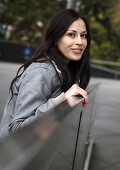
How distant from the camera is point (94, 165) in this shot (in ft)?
12.0

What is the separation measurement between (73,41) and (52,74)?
531 millimetres

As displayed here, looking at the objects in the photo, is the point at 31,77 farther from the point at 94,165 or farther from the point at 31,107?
the point at 94,165

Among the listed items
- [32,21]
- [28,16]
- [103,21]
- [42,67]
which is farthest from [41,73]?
[103,21]

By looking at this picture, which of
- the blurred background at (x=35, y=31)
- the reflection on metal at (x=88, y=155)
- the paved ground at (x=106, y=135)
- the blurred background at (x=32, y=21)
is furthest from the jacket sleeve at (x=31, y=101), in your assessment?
the blurred background at (x=32, y=21)

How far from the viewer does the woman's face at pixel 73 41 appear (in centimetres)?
269

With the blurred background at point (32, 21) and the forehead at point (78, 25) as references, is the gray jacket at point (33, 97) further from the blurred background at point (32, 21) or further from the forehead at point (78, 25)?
the blurred background at point (32, 21)

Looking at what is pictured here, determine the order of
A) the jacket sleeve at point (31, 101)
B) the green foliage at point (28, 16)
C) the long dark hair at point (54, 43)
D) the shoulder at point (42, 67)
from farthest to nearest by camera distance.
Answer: the green foliage at point (28, 16) < the long dark hair at point (54, 43) < the shoulder at point (42, 67) < the jacket sleeve at point (31, 101)

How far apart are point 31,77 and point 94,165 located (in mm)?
1921

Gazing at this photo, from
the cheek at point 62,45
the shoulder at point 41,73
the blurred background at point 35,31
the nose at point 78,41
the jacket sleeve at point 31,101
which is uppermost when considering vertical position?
the nose at point 78,41

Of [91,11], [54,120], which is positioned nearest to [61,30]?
[54,120]

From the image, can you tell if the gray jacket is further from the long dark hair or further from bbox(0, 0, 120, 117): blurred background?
bbox(0, 0, 120, 117): blurred background

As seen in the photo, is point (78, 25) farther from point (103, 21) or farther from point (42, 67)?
point (103, 21)

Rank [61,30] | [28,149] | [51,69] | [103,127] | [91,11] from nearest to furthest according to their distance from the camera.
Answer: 1. [28,149]
2. [51,69]
3. [61,30]
4. [103,127]
5. [91,11]

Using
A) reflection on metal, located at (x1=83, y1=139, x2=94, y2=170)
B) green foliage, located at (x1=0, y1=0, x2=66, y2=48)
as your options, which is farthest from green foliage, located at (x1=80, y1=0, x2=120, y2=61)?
reflection on metal, located at (x1=83, y1=139, x2=94, y2=170)
